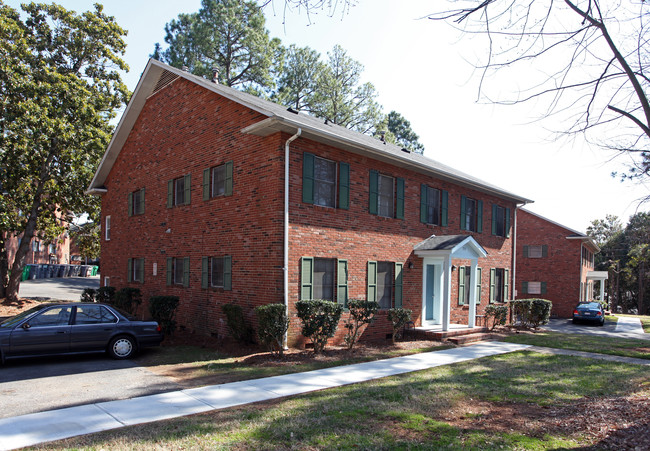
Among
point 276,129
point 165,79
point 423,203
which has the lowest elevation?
point 423,203

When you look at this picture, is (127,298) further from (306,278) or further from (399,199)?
(399,199)

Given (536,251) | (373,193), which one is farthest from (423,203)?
(536,251)

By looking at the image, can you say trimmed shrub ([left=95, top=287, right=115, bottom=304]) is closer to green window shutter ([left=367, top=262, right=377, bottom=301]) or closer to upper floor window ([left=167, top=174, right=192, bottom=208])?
upper floor window ([left=167, top=174, right=192, bottom=208])

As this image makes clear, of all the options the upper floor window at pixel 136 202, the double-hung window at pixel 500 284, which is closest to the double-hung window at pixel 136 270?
the upper floor window at pixel 136 202

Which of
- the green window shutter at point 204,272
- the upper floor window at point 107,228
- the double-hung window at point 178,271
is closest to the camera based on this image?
the green window shutter at point 204,272

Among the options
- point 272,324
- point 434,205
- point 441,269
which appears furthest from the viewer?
point 434,205

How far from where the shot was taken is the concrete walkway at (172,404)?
19.3 feet

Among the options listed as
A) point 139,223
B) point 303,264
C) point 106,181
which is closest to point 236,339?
point 303,264

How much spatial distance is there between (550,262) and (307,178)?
90.4ft

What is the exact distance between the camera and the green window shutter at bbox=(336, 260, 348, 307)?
13.2 metres

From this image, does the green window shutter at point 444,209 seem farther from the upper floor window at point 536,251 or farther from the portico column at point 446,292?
the upper floor window at point 536,251

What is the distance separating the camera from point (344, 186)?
533 inches

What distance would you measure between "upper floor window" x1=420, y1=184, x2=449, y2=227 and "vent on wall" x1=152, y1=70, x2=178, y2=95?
9.98 m

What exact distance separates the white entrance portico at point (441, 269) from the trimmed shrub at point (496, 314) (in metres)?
2.38
